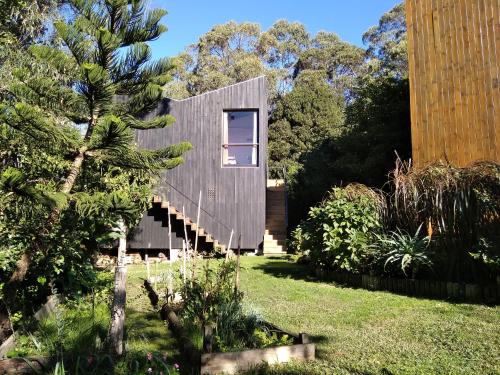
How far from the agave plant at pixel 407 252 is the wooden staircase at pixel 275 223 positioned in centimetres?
657

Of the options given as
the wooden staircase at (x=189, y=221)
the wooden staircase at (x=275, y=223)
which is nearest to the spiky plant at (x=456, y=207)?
the wooden staircase at (x=189, y=221)

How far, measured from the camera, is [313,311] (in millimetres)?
5527

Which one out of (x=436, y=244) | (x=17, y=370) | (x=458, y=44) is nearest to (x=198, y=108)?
(x=458, y=44)

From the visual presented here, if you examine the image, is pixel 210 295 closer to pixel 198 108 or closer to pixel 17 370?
pixel 17 370

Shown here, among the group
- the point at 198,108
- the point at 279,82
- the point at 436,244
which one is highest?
the point at 279,82

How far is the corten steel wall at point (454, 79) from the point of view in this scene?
Result: 353 inches

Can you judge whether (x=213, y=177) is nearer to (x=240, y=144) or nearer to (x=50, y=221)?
(x=240, y=144)

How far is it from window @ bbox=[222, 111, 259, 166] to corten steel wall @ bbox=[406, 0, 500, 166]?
4.63 metres

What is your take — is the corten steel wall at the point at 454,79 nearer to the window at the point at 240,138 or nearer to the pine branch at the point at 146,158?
the window at the point at 240,138

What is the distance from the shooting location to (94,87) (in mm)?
3314

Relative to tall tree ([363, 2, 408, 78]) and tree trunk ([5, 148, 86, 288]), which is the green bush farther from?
tall tree ([363, 2, 408, 78])

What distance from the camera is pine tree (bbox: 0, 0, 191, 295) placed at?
130 inches

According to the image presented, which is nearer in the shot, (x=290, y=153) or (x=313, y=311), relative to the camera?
(x=313, y=311)

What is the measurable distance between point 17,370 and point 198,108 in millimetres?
10986
